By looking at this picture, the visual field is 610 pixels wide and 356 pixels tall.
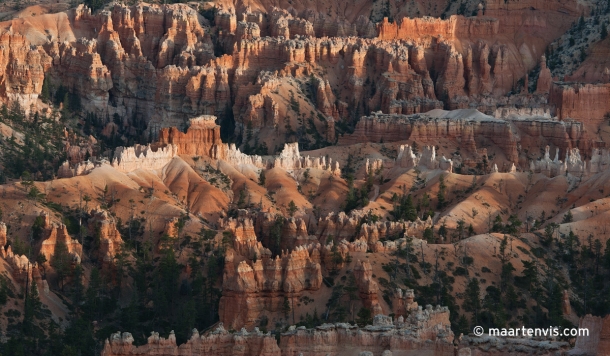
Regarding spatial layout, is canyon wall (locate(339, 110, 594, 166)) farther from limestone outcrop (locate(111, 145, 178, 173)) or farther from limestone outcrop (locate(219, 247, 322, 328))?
limestone outcrop (locate(219, 247, 322, 328))

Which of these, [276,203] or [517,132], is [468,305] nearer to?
[276,203]

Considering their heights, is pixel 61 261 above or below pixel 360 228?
below

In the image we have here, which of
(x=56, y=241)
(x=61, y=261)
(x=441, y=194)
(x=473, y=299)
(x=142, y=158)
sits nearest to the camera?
(x=473, y=299)

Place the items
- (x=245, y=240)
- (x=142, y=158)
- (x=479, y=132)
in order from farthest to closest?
(x=479, y=132)
(x=142, y=158)
(x=245, y=240)

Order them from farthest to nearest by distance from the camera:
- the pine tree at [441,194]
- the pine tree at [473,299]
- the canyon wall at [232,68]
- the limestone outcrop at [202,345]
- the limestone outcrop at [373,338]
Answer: the canyon wall at [232,68] → the pine tree at [441,194] → the pine tree at [473,299] → the limestone outcrop at [202,345] → the limestone outcrop at [373,338]

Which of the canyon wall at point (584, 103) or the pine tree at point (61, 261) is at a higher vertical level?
the canyon wall at point (584, 103)

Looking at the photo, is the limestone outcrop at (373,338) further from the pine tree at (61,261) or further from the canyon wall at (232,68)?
the canyon wall at (232,68)

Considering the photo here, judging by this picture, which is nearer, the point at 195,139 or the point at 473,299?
the point at 473,299

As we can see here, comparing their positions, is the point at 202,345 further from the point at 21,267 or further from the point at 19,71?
the point at 19,71

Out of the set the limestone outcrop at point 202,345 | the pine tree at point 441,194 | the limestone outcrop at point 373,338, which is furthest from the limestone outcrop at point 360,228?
the limestone outcrop at point 373,338

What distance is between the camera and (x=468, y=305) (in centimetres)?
11562

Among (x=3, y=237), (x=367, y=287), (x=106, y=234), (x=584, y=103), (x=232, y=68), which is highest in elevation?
(x=232, y=68)

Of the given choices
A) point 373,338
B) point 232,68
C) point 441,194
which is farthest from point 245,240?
point 232,68

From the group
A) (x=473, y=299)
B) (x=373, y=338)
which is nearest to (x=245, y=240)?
(x=473, y=299)
